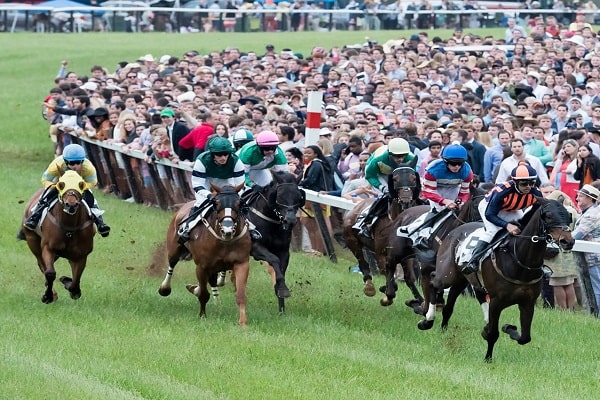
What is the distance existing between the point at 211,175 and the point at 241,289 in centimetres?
130

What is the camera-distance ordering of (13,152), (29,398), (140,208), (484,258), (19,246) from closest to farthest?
(29,398)
(484,258)
(19,246)
(140,208)
(13,152)

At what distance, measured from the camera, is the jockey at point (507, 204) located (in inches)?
427

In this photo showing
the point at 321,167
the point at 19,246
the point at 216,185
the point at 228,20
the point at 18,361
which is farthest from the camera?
the point at 228,20

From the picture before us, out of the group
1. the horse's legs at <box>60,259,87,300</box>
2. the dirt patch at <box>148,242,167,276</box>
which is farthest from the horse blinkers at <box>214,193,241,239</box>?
Result: the dirt patch at <box>148,242,167,276</box>

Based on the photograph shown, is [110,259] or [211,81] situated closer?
[110,259]

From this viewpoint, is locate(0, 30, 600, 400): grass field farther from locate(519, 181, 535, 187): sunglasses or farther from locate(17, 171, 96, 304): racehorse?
locate(519, 181, 535, 187): sunglasses

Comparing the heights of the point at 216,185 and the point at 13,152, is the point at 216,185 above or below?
above

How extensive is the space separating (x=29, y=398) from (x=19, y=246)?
9.07 metres

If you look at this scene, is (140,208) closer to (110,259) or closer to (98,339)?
(110,259)

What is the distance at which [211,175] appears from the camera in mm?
13234

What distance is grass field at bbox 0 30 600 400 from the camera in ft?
31.7

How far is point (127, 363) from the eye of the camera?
1042 cm

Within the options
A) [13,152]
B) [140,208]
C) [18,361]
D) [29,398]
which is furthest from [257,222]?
[13,152]

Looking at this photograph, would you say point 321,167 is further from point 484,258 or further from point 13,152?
point 13,152
